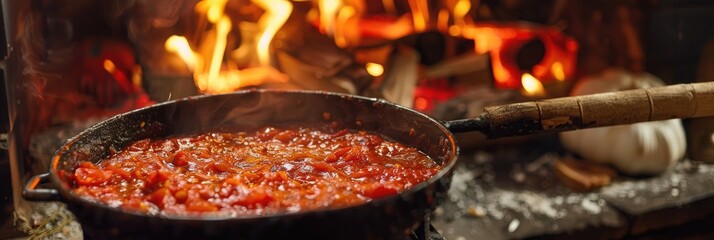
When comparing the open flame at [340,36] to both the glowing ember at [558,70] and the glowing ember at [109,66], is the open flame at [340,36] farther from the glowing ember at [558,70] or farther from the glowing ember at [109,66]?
the glowing ember at [109,66]

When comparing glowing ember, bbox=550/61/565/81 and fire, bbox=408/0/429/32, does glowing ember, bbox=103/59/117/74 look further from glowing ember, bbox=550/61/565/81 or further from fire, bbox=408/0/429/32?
glowing ember, bbox=550/61/565/81

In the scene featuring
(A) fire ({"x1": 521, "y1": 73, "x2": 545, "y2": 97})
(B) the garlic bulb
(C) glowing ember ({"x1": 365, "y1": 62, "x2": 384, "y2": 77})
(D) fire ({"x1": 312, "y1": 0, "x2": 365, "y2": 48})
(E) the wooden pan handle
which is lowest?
(B) the garlic bulb

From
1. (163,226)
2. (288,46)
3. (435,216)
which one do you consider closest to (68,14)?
(288,46)

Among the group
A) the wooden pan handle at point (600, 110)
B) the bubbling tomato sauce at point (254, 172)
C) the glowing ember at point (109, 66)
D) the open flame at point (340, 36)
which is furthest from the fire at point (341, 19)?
the wooden pan handle at point (600, 110)

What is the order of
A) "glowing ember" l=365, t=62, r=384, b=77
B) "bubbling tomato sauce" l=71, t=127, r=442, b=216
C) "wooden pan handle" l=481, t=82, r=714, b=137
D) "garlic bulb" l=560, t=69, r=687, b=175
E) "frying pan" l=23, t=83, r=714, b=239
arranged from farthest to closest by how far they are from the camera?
"glowing ember" l=365, t=62, r=384, b=77, "garlic bulb" l=560, t=69, r=687, b=175, "wooden pan handle" l=481, t=82, r=714, b=137, "bubbling tomato sauce" l=71, t=127, r=442, b=216, "frying pan" l=23, t=83, r=714, b=239

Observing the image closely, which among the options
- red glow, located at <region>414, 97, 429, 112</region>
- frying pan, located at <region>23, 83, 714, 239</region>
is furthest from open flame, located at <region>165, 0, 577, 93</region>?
frying pan, located at <region>23, 83, 714, 239</region>

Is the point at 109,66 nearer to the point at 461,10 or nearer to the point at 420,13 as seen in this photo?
the point at 420,13

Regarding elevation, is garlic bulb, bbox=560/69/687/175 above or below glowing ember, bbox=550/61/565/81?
below
